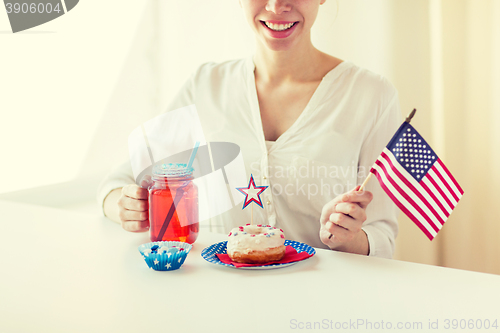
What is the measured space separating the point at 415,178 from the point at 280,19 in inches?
24.0

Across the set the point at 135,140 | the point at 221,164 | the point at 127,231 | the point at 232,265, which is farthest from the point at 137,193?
the point at 135,140

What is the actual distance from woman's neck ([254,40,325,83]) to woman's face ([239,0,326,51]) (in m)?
0.10

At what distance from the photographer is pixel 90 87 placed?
245cm

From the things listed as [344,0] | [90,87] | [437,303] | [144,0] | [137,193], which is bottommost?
[437,303]

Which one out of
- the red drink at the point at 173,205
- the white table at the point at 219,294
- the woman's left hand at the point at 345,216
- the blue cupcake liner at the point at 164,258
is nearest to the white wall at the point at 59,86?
the white table at the point at 219,294

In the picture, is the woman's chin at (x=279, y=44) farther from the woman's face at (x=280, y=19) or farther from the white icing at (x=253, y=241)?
the white icing at (x=253, y=241)

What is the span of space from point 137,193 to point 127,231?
132 millimetres

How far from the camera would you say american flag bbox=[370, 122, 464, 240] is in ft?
3.24

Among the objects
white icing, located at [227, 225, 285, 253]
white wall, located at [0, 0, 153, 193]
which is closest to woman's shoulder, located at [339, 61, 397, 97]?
white icing, located at [227, 225, 285, 253]

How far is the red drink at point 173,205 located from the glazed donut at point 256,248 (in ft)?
0.47

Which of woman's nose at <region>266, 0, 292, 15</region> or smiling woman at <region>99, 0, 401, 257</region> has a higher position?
woman's nose at <region>266, 0, 292, 15</region>

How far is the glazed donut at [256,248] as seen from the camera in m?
0.88

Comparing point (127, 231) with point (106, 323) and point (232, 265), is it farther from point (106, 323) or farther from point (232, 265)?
point (106, 323)

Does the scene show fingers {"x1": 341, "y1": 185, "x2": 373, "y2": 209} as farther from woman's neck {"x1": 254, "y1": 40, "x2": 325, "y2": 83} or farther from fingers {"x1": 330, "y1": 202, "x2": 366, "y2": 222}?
woman's neck {"x1": 254, "y1": 40, "x2": 325, "y2": 83}
